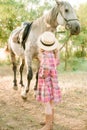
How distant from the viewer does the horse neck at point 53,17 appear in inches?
244

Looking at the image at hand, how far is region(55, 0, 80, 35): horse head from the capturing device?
578 centimetres

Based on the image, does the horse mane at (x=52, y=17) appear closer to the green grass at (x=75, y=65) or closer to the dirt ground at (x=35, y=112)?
the dirt ground at (x=35, y=112)

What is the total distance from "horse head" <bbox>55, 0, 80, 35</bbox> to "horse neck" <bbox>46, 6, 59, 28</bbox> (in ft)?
0.27

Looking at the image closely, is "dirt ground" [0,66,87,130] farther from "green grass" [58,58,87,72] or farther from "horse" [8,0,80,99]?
"green grass" [58,58,87,72]

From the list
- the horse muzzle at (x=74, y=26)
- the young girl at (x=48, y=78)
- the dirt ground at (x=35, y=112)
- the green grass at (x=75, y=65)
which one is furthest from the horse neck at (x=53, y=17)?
the green grass at (x=75, y=65)

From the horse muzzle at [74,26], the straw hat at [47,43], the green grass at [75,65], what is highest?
the horse muzzle at [74,26]

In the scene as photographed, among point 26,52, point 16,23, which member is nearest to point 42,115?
point 26,52

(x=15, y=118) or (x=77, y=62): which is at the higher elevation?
(x=15, y=118)

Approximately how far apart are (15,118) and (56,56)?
1.35 metres

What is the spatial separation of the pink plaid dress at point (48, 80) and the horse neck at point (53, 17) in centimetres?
207

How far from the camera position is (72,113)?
5.46m

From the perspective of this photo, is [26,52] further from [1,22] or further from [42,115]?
[1,22]

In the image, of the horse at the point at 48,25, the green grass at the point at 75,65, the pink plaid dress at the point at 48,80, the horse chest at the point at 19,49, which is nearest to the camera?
the pink plaid dress at the point at 48,80

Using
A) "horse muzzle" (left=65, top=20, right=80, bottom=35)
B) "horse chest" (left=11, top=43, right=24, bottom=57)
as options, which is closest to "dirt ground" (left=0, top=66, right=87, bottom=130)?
"horse chest" (left=11, top=43, right=24, bottom=57)
